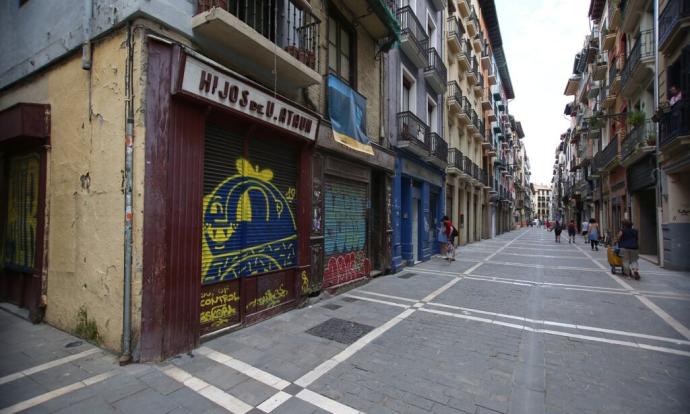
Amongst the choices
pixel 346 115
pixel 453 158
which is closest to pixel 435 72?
pixel 453 158

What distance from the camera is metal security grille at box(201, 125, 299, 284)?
4.79 meters

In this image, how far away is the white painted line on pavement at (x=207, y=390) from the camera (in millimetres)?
3148

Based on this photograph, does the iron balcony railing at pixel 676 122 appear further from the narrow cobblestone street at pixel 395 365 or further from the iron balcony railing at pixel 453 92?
the iron balcony railing at pixel 453 92

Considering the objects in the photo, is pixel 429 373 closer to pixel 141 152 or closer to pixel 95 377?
pixel 95 377

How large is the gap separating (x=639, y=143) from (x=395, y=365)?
15.5 metres

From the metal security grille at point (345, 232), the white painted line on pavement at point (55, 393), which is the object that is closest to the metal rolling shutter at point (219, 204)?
the white painted line on pavement at point (55, 393)

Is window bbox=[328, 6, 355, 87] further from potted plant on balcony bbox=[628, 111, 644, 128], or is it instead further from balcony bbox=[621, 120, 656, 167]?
potted plant on balcony bbox=[628, 111, 644, 128]

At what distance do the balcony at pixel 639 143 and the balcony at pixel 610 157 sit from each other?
195 cm

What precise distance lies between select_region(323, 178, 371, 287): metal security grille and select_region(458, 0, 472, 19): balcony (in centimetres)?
1725

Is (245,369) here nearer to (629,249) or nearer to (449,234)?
(449,234)

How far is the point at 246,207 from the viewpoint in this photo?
5336 millimetres

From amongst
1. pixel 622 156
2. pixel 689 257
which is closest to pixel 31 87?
pixel 689 257

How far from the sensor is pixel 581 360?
4.20 m

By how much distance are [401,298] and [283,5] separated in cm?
646
